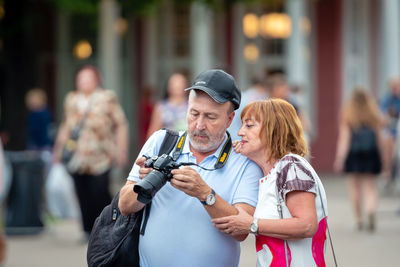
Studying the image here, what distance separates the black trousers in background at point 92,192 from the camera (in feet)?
28.7

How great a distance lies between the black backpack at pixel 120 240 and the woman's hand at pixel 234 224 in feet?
1.34

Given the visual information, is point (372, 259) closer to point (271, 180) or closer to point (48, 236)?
point (48, 236)

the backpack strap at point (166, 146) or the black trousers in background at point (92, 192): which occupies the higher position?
the backpack strap at point (166, 146)

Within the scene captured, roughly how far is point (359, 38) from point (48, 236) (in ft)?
37.5

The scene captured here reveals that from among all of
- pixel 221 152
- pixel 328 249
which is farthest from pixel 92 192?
pixel 221 152

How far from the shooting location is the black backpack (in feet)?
12.2

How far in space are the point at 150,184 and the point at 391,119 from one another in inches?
450

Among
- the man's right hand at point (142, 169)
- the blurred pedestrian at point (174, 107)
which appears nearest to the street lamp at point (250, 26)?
the blurred pedestrian at point (174, 107)

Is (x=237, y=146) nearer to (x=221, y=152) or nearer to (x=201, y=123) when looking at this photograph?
(x=221, y=152)

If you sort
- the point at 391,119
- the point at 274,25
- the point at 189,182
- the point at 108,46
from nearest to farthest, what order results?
the point at 189,182 → the point at 391,119 → the point at 108,46 → the point at 274,25

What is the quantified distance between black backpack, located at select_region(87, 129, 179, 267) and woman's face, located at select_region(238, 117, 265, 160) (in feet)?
1.13

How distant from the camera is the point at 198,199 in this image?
3.50m

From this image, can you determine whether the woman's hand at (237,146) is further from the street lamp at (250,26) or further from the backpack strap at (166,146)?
the street lamp at (250,26)

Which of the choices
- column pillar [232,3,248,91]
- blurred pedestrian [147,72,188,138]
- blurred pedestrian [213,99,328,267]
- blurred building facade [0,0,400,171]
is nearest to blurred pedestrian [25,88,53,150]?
blurred pedestrian [147,72,188,138]
